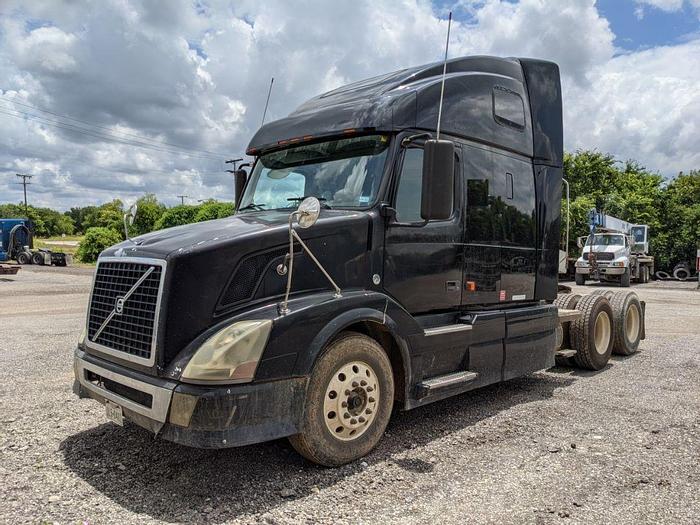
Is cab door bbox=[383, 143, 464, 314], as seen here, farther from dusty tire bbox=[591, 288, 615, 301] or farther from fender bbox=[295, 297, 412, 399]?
dusty tire bbox=[591, 288, 615, 301]

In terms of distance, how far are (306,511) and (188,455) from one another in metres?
1.30

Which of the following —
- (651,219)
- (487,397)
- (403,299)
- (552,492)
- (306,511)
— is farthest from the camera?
(651,219)

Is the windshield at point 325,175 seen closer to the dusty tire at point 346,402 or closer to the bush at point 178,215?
the dusty tire at point 346,402

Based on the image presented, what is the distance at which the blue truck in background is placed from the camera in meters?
33.2

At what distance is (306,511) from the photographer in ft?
11.1

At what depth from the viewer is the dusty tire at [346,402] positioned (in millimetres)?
3795

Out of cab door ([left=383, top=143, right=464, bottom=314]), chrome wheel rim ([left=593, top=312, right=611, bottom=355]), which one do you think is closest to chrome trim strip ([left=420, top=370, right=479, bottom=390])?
cab door ([left=383, top=143, right=464, bottom=314])

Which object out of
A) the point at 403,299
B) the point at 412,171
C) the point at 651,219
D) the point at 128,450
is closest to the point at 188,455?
the point at 128,450

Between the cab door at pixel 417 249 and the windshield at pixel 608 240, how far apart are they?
23873 millimetres

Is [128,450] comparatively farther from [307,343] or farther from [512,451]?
[512,451]

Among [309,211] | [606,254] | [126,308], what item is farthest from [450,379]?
[606,254]

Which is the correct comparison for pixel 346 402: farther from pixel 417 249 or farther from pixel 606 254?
pixel 606 254

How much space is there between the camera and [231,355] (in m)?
3.42

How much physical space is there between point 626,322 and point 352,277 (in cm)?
585
